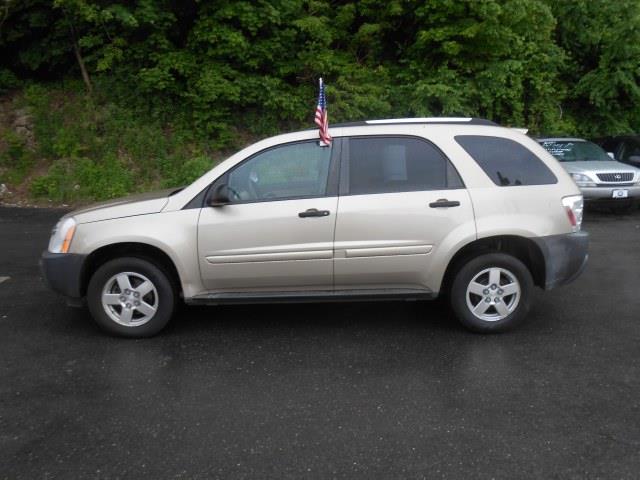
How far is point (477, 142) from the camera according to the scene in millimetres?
5305

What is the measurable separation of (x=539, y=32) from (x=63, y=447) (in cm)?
1481

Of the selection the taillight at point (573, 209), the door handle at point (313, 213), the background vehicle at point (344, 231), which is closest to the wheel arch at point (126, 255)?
the background vehicle at point (344, 231)

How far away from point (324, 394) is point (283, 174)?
74.2 inches

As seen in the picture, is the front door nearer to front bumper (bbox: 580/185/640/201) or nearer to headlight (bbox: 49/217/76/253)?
headlight (bbox: 49/217/76/253)

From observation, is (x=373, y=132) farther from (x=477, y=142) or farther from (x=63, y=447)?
(x=63, y=447)

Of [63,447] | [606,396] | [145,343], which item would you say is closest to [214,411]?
[63,447]

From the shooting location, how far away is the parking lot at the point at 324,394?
3410mm

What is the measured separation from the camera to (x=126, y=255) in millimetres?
5258

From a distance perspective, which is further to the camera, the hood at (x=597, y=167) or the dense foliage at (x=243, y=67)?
the dense foliage at (x=243, y=67)

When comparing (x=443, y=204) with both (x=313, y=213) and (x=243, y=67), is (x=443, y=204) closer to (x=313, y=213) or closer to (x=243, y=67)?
(x=313, y=213)

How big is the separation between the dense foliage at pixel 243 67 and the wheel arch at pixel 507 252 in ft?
29.8

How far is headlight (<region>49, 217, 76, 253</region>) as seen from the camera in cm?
517

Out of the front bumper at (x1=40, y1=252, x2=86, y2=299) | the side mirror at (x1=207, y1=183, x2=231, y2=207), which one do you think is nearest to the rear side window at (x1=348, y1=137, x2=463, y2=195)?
the side mirror at (x1=207, y1=183, x2=231, y2=207)

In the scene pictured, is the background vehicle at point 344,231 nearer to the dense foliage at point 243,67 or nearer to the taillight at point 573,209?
the taillight at point 573,209
